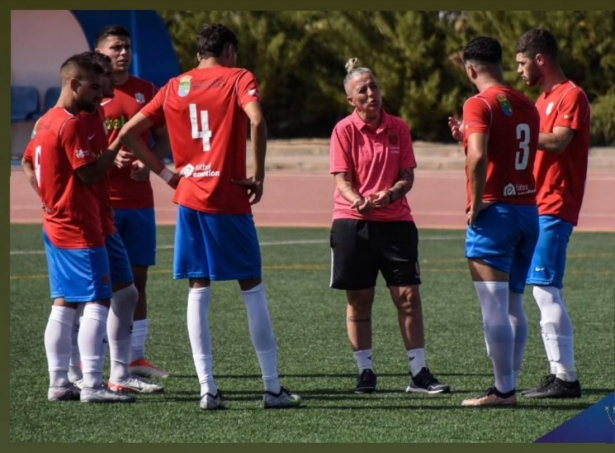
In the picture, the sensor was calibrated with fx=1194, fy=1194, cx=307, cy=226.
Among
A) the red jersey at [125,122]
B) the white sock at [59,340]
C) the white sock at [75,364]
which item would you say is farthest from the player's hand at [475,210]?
the white sock at [75,364]

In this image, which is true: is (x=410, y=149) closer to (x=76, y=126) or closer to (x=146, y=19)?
(x=76, y=126)

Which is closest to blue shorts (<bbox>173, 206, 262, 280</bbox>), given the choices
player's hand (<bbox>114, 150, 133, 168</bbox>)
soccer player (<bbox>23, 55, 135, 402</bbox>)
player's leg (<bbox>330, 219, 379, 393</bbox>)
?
soccer player (<bbox>23, 55, 135, 402</bbox>)

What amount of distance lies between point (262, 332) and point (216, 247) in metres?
0.54

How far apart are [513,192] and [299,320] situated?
404cm

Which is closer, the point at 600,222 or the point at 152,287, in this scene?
the point at 152,287

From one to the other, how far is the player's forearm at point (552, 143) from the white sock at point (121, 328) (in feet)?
8.45

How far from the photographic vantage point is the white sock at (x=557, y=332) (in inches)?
273

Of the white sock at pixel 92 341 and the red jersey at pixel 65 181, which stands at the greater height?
the red jersey at pixel 65 181

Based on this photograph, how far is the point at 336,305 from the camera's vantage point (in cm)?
1111

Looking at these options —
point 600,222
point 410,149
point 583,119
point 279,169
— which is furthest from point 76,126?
point 279,169

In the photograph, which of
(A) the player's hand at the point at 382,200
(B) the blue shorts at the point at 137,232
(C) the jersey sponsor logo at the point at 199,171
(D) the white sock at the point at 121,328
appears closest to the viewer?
(C) the jersey sponsor logo at the point at 199,171

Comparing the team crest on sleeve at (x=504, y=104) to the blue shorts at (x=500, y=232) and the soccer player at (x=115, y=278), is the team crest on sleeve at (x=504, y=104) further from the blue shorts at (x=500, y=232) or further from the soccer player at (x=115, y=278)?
A: the soccer player at (x=115, y=278)

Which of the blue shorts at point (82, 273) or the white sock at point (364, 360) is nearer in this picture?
the blue shorts at point (82, 273)

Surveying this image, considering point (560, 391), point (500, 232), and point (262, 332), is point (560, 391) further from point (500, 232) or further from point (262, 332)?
point (262, 332)
